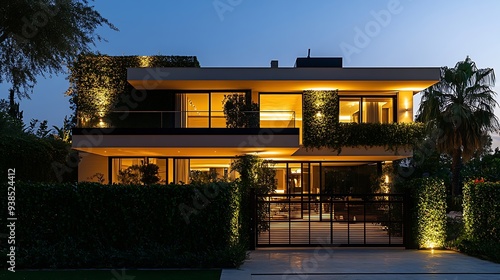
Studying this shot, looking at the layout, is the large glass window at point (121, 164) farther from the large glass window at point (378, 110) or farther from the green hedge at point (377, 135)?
the large glass window at point (378, 110)

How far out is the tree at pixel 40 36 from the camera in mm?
14898

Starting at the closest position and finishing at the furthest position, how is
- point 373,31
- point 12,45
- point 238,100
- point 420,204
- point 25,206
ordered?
point 25,206
point 420,204
point 12,45
point 373,31
point 238,100

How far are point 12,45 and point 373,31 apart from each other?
Answer: 475 inches

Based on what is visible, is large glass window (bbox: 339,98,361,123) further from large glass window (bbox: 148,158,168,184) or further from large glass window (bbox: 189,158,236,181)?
large glass window (bbox: 148,158,168,184)

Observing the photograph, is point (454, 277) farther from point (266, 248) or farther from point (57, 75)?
point (57, 75)

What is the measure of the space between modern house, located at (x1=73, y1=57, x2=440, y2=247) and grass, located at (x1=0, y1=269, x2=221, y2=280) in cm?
870

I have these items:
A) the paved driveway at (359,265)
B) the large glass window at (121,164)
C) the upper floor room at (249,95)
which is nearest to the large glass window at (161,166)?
the large glass window at (121,164)

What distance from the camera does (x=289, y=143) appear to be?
747 inches

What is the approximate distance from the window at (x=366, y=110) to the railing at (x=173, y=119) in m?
3.45

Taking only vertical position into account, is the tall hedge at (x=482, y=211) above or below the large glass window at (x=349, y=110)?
below

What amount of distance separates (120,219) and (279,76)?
11.5m

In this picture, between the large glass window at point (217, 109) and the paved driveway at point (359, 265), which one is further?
the large glass window at point (217, 109)

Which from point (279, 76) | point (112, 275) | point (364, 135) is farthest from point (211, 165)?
point (112, 275)

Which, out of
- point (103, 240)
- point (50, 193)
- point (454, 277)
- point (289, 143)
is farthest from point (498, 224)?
point (50, 193)
